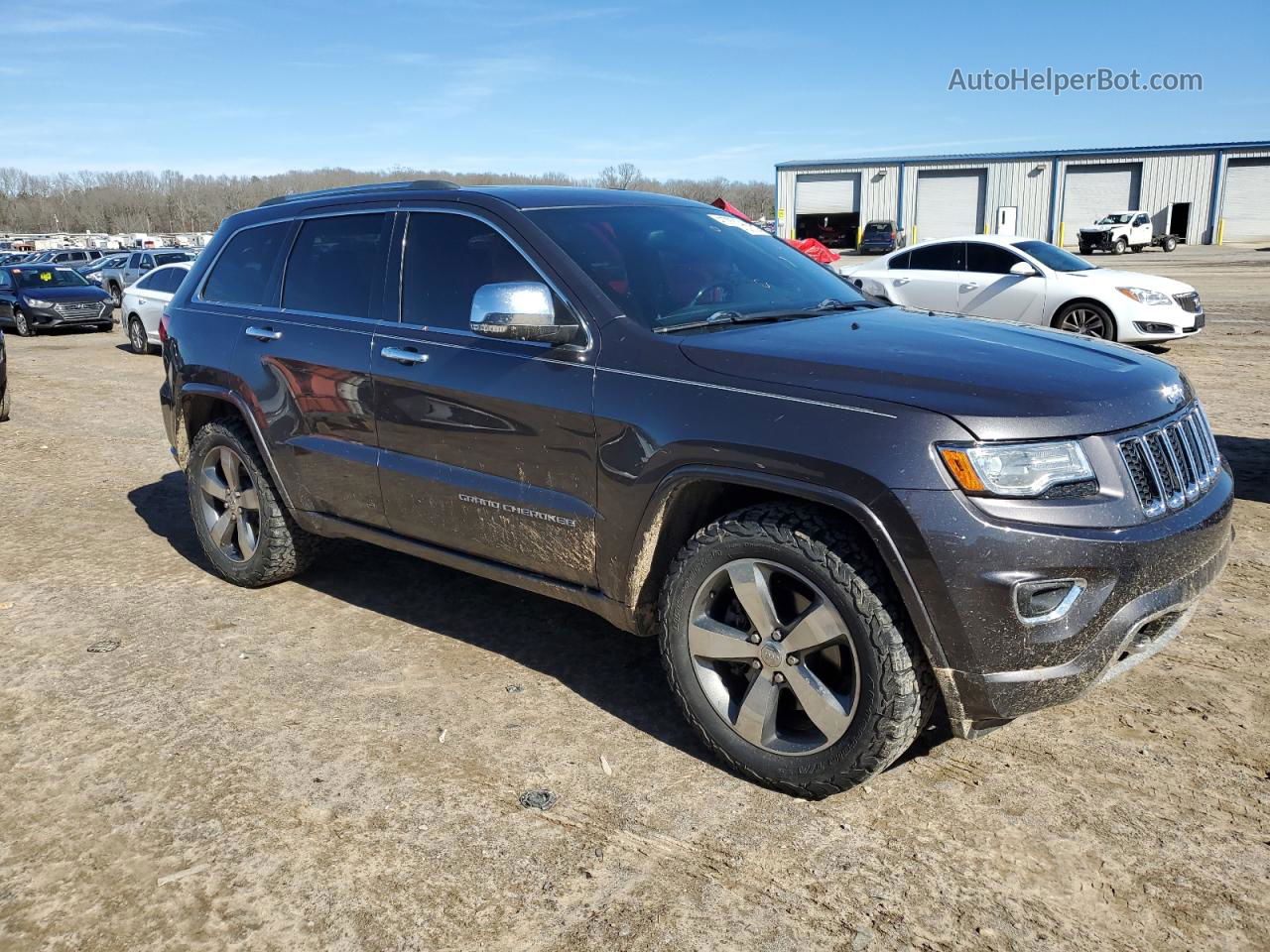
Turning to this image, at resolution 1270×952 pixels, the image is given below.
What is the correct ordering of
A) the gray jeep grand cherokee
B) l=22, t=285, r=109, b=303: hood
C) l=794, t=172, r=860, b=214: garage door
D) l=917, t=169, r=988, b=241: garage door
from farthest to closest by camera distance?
l=794, t=172, r=860, b=214: garage door → l=917, t=169, r=988, b=241: garage door → l=22, t=285, r=109, b=303: hood → the gray jeep grand cherokee

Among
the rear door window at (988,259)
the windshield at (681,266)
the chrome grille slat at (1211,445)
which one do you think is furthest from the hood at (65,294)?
the chrome grille slat at (1211,445)

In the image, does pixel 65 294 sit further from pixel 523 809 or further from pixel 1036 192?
pixel 1036 192

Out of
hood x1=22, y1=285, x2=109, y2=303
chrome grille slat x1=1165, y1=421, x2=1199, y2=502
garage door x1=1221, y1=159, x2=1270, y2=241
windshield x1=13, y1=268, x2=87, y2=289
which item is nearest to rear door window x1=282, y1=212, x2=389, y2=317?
chrome grille slat x1=1165, y1=421, x2=1199, y2=502

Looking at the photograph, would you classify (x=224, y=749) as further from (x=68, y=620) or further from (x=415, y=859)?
(x=68, y=620)

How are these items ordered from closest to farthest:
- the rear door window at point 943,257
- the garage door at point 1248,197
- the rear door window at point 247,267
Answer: the rear door window at point 247,267, the rear door window at point 943,257, the garage door at point 1248,197

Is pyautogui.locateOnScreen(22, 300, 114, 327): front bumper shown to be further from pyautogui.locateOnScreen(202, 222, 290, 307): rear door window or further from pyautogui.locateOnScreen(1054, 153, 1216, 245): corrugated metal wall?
pyautogui.locateOnScreen(1054, 153, 1216, 245): corrugated metal wall

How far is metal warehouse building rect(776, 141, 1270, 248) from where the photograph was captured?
181 feet

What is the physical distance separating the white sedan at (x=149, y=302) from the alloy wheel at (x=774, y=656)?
15.7 m

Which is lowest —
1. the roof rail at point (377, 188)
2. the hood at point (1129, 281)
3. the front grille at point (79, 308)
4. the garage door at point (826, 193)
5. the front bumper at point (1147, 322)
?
the front grille at point (79, 308)

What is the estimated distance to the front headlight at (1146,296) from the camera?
11.8 metres

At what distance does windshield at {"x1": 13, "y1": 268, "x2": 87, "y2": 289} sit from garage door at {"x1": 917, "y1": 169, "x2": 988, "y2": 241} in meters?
47.2

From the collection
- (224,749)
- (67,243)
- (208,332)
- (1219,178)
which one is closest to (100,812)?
(224,749)

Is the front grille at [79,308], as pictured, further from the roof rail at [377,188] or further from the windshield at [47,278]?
the roof rail at [377,188]

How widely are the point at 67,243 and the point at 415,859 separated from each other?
299 ft
